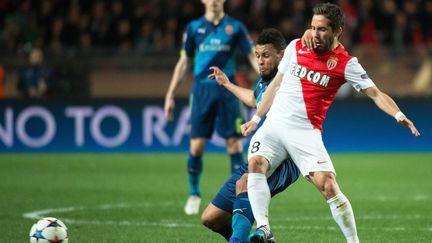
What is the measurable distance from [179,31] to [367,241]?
1370 centimetres

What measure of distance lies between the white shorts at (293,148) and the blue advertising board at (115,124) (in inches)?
431

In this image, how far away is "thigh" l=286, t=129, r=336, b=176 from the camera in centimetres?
740


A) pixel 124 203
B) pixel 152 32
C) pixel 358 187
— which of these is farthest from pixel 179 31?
pixel 124 203

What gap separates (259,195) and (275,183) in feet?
1.19

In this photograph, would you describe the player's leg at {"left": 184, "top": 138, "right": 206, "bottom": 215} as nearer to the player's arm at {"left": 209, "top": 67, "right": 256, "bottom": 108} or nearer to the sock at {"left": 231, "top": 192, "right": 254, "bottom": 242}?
the player's arm at {"left": 209, "top": 67, "right": 256, "bottom": 108}

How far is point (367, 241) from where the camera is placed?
341 inches

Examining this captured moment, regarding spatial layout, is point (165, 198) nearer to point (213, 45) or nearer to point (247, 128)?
point (213, 45)

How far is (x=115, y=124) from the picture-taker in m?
18.6

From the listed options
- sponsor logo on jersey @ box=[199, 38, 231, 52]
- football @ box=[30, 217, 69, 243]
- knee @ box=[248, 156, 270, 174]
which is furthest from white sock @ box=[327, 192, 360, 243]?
sponsor logo on jersey @ box=[199, 38, 231, 52]

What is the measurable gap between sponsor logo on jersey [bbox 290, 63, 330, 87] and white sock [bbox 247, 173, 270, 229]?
0.82 metres

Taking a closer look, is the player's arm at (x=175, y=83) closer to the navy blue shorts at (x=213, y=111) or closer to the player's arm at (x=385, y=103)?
the navy blue shorts at (x=213, y=111)

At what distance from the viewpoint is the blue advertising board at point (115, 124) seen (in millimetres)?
18375

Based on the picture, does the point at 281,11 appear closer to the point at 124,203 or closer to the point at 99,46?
the point at 99,46

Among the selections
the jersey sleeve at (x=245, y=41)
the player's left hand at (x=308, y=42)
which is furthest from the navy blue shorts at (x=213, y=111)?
the player's left hand at (x=308, y=42)
